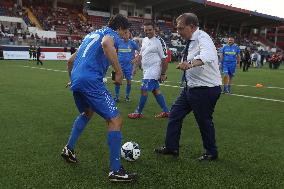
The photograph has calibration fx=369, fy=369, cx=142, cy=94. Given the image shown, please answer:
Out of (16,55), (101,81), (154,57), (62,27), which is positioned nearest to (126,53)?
(154,57)

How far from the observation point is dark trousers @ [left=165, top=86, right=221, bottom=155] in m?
5.34

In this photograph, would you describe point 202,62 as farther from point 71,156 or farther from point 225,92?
point 225,92

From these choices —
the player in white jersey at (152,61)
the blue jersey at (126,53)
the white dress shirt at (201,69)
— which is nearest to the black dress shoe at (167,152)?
the white dress shirt at (201,69)

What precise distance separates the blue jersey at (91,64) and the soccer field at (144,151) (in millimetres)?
1159

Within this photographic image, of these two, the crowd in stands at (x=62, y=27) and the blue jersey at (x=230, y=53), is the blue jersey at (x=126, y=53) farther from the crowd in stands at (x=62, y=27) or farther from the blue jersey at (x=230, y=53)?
the crowd in stands at (x=62, y=27)

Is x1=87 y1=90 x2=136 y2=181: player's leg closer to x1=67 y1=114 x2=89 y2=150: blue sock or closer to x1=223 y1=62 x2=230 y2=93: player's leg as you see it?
x1=67 y1=114 x2=89 y2=150: blue sock

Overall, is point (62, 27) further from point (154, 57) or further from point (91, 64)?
point (91, 64)

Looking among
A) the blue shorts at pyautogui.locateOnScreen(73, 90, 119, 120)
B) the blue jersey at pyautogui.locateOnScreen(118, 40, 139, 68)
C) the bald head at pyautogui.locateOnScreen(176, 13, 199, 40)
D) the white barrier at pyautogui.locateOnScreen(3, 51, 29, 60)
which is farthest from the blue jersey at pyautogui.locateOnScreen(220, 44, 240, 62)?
the white barrier at pyautogui.locateOnScreen(3, 51, 29, 60)

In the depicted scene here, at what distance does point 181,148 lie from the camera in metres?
6.17

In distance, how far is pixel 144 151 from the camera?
19.4 feet

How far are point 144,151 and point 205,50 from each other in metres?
1.93

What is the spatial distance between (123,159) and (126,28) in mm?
1971

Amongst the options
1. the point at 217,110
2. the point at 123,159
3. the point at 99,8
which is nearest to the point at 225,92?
the point at 217,110

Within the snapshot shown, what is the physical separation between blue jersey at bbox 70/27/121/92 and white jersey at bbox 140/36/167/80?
12.8ft
